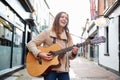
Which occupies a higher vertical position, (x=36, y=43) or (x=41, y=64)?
(x=36, y=43)

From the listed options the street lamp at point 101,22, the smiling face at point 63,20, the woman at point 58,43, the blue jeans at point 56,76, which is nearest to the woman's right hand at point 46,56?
the woman at point 58,43

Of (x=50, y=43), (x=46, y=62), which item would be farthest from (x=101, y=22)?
(x=46, y=62)

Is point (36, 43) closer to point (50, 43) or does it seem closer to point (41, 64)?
point (50, 43)

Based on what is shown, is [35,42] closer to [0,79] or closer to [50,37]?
[50,37]

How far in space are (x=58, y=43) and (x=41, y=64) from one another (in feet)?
1.18

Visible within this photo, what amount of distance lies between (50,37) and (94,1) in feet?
77.9

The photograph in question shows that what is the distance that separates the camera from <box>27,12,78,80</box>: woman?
361cm

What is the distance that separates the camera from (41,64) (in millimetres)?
3646

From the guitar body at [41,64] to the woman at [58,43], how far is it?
5 centimetres

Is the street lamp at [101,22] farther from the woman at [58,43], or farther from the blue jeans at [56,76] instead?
the blue jeans at [56,76]

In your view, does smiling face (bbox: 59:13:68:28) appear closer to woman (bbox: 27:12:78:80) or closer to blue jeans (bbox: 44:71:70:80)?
woman (bbox: 27:12:78:80)

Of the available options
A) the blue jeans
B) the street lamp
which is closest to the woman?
the blue jeans

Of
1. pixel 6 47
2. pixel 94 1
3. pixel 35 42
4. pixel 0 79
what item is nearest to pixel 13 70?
pixel 6 47

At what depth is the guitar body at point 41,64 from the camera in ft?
11.7
